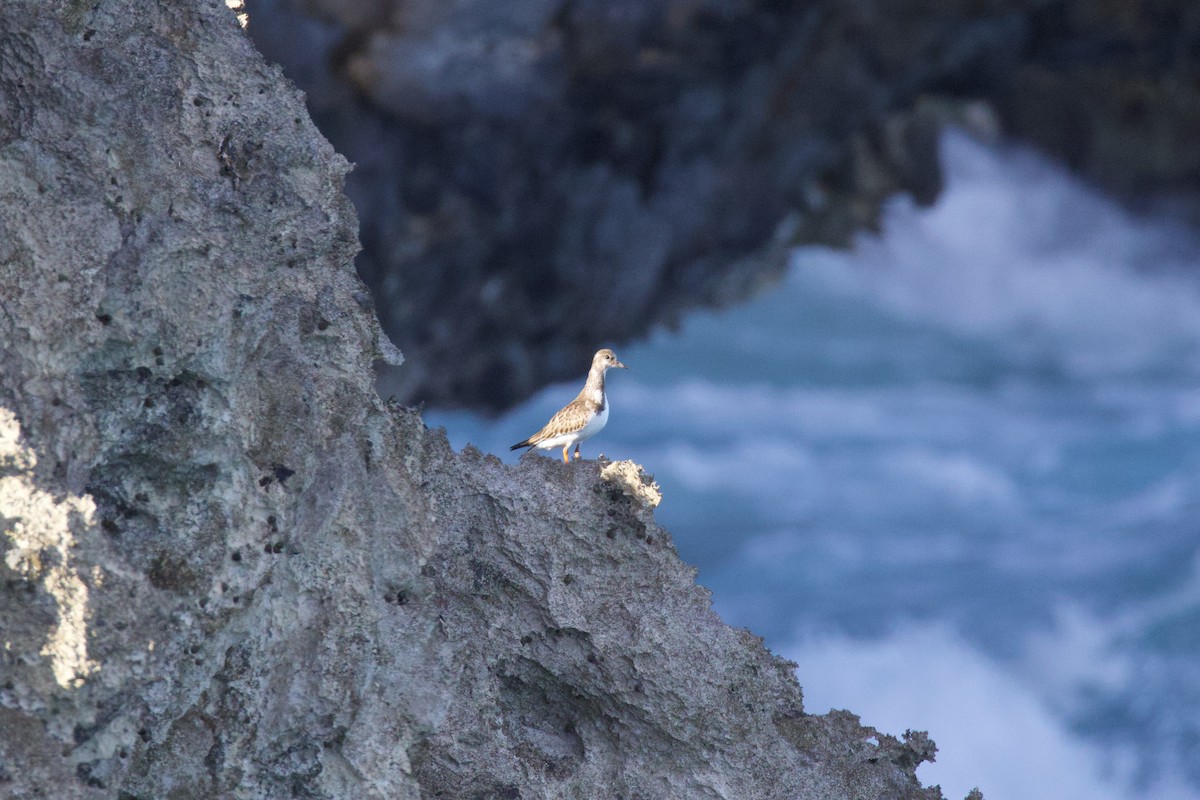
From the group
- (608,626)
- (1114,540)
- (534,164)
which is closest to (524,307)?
(534,164)

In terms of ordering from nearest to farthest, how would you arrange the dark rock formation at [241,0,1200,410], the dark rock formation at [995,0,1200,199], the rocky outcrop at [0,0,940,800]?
the rocky outcrop at [0,0,940,800] → the dark rock formation at [241,0,1200,410] → the dark rock formation at [995,0,1200,199]

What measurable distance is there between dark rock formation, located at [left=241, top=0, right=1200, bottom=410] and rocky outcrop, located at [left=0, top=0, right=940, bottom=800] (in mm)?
11706

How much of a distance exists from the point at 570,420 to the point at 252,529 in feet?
8.99

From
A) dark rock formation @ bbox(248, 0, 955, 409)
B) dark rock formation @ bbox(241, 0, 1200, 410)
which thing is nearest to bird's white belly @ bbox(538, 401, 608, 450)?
dark rock formation @ bbox(241, 0, 1200, 410)

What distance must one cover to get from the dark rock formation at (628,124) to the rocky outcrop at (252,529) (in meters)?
11.7

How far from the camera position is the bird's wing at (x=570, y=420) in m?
7.71

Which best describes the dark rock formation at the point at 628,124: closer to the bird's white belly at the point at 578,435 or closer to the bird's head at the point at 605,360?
the bird's head at the point at 605,360

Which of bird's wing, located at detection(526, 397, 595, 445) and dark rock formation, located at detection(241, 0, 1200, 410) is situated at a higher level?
dark rock formation, located at detection(241, 0, 1200, 410)

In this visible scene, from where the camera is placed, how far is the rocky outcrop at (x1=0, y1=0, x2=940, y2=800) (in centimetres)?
492

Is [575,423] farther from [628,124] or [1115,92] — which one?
[1115,92]

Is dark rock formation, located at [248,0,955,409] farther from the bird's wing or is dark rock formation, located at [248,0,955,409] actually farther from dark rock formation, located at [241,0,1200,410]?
the bird's wing

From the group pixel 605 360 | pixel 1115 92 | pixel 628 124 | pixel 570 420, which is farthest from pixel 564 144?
pixel 570 420

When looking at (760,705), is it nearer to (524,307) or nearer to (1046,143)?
(524,307)

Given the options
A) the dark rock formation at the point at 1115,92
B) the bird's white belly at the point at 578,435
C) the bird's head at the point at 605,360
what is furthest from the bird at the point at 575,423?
the dark rock formation at the point at 1115,92
